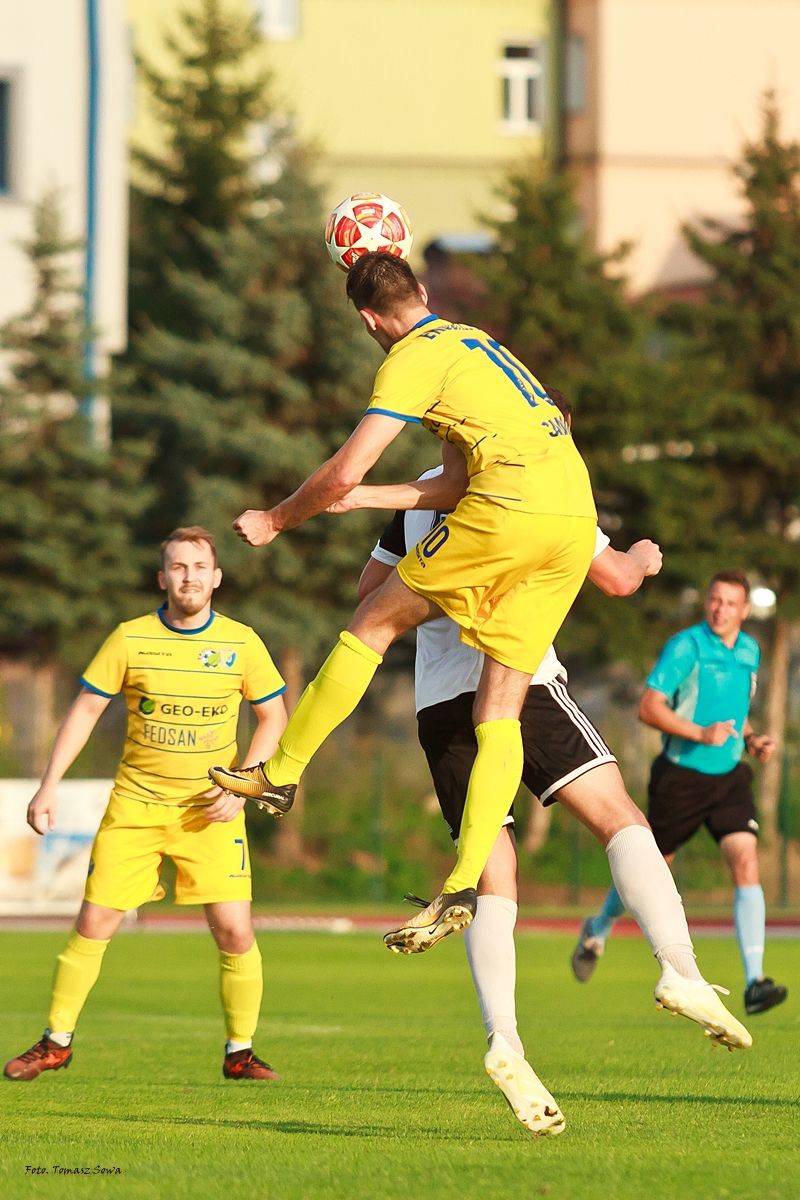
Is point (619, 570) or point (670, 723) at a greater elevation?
point (619, 570)

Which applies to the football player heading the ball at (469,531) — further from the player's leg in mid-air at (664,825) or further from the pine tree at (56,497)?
the pine tree at (56,497)

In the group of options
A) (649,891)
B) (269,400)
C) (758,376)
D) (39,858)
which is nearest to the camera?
(649,891)

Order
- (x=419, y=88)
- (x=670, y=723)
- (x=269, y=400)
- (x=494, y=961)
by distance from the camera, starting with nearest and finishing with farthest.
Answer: (x=494, y=961), (x=670, y=723), (x=269, y=400), (x=419, y=88)

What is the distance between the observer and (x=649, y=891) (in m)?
6.70

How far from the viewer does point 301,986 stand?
1493 centimetres

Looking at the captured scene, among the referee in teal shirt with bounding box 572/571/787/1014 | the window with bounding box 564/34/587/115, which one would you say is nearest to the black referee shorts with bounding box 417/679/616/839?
the referee in teal shirt with bounding box 572/571/787/1014

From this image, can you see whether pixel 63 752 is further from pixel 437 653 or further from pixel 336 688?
pixel 336 688

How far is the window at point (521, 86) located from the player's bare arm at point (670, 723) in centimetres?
3730

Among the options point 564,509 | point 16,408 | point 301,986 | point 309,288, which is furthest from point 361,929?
point 564,509

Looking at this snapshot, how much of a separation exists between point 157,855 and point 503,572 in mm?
2956

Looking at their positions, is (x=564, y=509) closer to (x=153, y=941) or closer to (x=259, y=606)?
(x=153, y=941)

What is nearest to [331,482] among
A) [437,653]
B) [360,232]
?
[437,653]

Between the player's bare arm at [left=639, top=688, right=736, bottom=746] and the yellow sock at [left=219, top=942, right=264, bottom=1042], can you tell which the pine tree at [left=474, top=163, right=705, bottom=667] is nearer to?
the player's bare arm at [left=639, top=688, right=736, bottom=746]

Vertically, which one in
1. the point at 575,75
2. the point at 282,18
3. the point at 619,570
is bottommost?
the point at 619,570
